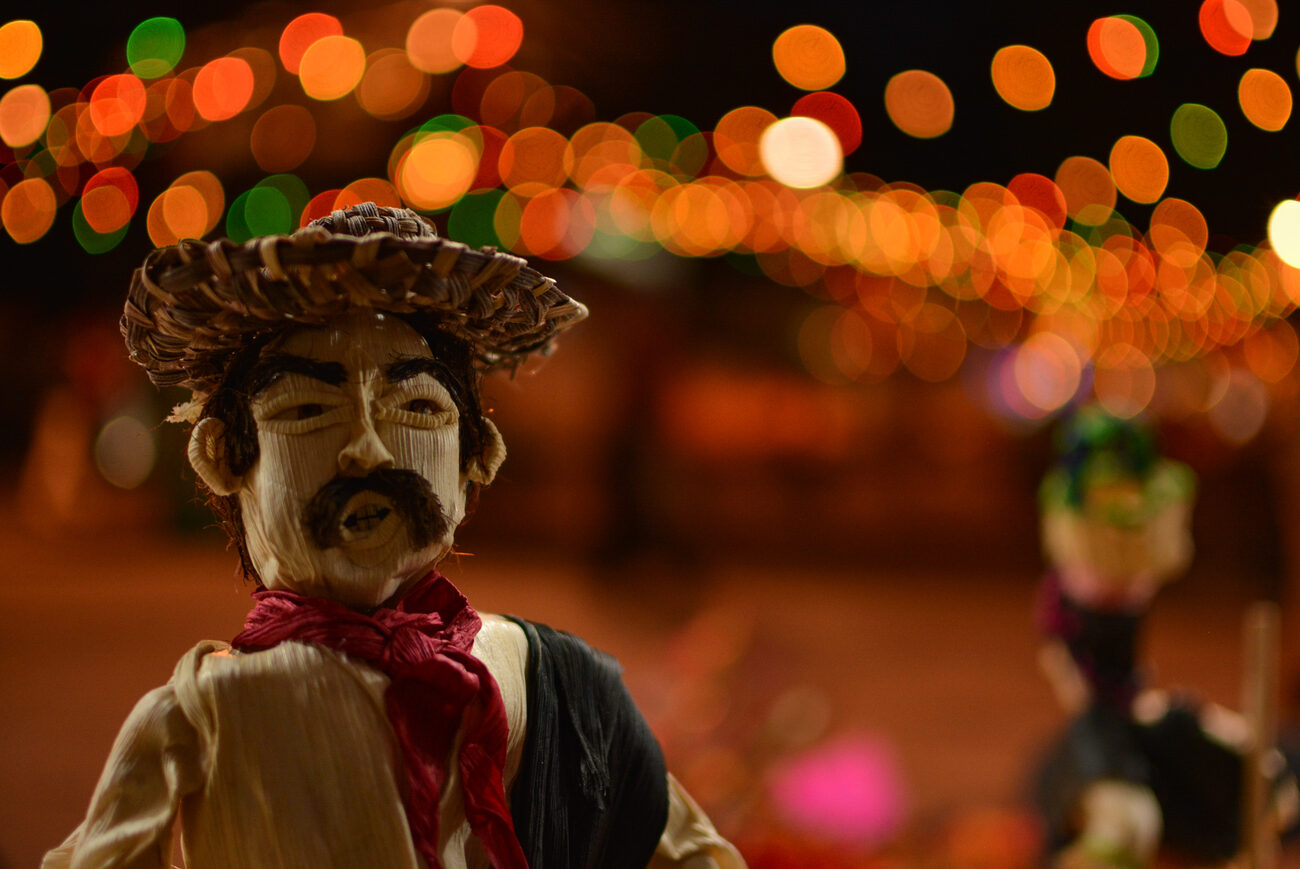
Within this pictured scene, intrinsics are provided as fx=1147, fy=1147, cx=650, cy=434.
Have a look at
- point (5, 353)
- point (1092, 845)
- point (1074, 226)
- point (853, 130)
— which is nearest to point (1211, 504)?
point (1074, 226)

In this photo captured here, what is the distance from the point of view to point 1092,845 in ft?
8.04

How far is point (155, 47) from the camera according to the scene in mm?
2447

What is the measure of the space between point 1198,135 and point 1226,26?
413mm

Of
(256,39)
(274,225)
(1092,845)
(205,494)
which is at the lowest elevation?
(1092,845)

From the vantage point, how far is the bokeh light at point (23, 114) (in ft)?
7.29

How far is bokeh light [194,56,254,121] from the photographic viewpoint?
2.70 metres

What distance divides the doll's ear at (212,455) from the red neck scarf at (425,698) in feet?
0.38

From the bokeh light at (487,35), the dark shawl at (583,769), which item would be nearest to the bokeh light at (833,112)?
the bokeh light at (487,35)

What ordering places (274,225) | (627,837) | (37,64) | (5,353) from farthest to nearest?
(5,353) < (274,225) < (37,64) < (627,837)

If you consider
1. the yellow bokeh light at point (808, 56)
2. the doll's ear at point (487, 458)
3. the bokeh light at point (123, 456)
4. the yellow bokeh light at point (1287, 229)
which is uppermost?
the yellow bokeh light at point (808, 56)

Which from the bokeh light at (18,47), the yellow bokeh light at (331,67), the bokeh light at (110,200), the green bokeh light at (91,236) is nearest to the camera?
the bokeh light at (18,47)

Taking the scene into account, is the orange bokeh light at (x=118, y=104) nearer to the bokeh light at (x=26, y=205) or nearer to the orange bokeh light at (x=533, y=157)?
the bokeh light at (x=26, y=205)

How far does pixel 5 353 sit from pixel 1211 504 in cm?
834

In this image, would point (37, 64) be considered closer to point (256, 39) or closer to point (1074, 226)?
point (256, 39)
